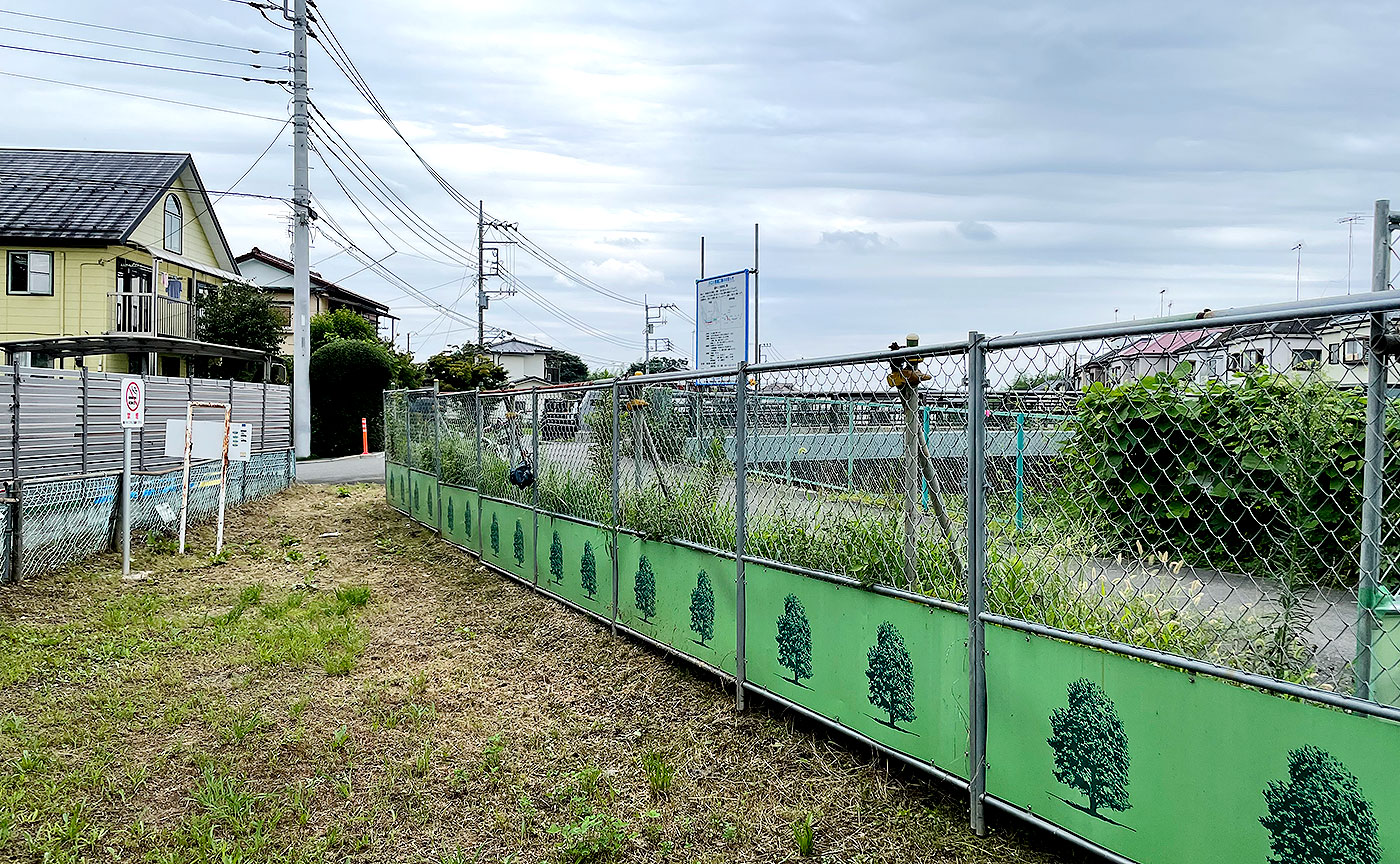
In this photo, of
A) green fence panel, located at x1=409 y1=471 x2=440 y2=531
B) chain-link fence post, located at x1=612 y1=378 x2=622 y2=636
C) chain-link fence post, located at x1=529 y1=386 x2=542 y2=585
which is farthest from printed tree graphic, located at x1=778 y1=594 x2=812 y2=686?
green fence panel, located at x1=409 y1=471 x2=440 y2=531

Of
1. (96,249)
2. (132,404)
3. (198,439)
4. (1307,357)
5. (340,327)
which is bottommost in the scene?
(198,439)

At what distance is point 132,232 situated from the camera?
26.5 meters

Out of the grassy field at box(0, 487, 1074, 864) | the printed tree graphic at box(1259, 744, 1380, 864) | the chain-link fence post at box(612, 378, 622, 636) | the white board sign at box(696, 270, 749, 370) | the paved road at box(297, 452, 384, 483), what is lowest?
the grassy field at box(0, 487, 1074, 864)

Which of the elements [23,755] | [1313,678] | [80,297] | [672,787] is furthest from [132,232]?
[1313,678]

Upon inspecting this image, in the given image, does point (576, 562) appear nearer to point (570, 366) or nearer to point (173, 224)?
point (173, 224)

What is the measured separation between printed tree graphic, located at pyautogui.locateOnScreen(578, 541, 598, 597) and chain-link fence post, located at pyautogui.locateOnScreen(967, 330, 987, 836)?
4.05 meters

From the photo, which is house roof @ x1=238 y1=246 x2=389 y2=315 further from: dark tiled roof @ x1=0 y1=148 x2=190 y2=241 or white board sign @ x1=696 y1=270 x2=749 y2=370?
white board sign @ x1=696 y1=270 x2=749 y2=370

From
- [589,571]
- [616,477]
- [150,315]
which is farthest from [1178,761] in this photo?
[150,315]

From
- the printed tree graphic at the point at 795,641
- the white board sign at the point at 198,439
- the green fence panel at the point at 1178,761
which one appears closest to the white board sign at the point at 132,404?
the white board sign at the point at 198,439

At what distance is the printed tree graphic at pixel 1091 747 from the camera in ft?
10.6

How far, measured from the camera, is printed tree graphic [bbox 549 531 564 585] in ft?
26.5

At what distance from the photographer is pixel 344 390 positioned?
28562 millimetres

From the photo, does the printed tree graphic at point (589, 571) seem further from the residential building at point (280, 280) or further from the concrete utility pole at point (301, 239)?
the residential building at point (280, 280)

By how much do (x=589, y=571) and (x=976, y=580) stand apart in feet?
13.9
